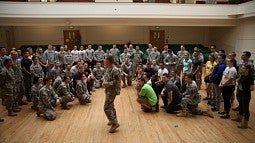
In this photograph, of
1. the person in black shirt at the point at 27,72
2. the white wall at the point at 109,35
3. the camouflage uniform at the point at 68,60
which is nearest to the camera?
the person in black shirt at the point at 27,72

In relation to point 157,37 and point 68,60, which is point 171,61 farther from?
point 157,37

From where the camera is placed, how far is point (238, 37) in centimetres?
1511

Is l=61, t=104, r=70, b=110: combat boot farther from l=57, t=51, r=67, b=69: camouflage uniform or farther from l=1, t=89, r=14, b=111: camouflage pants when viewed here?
l=57, t=51, r=67, b=69: camouflage uniform

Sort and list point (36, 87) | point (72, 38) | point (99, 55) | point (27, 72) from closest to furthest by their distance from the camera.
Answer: point (36, 87) → point (27, 72) → point (99, 55) → point (72, 38)

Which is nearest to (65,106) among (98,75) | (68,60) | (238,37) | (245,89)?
(98,75)

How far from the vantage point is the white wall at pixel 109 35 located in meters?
17.8

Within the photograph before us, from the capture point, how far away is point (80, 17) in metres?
13.4

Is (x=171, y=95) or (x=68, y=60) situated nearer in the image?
(x=171, y=95)

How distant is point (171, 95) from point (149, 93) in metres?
0.67

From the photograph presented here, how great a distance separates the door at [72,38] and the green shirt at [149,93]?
1155cm

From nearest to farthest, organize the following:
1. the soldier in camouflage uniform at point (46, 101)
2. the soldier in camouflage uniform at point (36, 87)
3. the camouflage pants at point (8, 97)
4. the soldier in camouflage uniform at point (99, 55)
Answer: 1. the soldier in camouflage uniform at point (46, 101)
2. the camouflage pants at point (8, 97)
3. the soldier in camouflage uniform at point (36, 87)
4. the soldier in camouflage uniform at point (99, 55)

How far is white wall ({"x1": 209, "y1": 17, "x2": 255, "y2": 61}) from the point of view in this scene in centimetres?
1361

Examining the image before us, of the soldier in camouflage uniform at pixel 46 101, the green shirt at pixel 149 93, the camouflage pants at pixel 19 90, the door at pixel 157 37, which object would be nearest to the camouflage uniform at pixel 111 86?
the green shirt at pixel 149 93

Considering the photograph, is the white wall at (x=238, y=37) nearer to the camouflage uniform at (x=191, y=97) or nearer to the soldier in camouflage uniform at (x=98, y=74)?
the camouflage uniform at (x=191, y=97)
